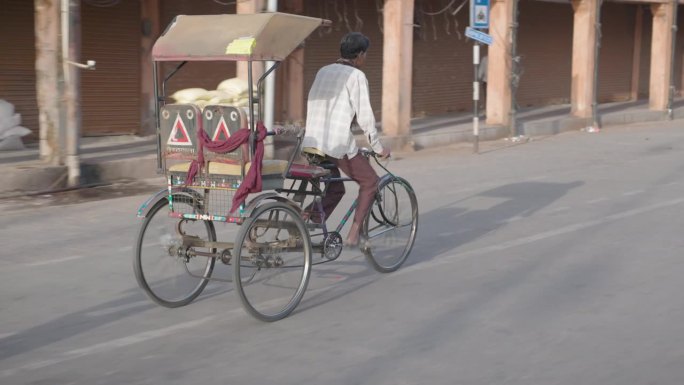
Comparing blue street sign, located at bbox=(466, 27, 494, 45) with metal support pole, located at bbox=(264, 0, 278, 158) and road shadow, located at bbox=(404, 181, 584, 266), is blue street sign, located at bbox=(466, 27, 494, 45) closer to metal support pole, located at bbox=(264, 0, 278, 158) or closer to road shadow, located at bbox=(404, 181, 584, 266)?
metal support pole, located at bbox=(264, 0, 278, 158)

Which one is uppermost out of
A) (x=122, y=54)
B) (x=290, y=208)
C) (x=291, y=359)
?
(x=122, y=54)

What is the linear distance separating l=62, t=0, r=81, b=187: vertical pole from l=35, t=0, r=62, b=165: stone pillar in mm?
88

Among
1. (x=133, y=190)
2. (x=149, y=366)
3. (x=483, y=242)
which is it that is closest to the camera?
(x=149, y=366)

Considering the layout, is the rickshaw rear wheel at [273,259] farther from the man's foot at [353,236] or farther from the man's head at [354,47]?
the man's head at [354,47]

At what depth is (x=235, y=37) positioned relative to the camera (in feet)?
19.8

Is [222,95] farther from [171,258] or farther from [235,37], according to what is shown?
[235,37]

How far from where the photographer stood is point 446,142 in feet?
60.6

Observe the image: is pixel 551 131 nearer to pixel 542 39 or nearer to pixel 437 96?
pixel 437 96

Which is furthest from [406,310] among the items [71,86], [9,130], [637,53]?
[637,53]

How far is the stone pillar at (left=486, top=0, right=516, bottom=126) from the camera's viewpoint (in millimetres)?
19547

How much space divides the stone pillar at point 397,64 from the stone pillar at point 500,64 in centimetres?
270

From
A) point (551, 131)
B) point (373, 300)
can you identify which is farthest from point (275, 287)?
point (551, 131)

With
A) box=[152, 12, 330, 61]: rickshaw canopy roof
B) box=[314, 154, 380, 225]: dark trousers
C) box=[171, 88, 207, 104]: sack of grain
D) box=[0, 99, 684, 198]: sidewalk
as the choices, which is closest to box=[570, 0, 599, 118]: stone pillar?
box=[0, 99, 684, 198]: sidewalk

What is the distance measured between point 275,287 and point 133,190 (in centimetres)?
568
